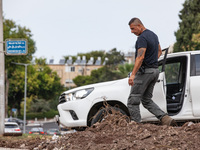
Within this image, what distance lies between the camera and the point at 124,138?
17.8 feet

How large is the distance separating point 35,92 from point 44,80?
2.60m

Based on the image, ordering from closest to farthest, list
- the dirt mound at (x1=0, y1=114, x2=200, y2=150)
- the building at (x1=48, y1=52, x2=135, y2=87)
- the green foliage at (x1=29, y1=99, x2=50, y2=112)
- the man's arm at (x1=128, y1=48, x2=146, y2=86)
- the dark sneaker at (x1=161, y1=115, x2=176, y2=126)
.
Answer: the dirt mound at (x1=0, y1=114, x2=200, y2=150)
the man's arm at (x1=128, y1=48, x2=146, y2=86)
the dark sneaker at (x1=161, y1=115, x2=176, y2=126)
the green foliage at (x1=29, y1=99, x2=50, y2=112)
the building at (x1=48, y1=52, x2=135, y2=87)

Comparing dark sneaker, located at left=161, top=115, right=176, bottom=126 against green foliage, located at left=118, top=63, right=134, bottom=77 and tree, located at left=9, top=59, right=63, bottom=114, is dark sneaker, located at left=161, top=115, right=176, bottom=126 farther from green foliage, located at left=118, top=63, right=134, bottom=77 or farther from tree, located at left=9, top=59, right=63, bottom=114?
tree, located at left=9, top=59, right=63, bottom=114

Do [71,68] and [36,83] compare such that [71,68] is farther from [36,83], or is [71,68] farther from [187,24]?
[187,24]

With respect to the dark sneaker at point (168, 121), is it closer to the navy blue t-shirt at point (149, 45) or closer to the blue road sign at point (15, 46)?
the navy blue t-shirt at point (149, 45)

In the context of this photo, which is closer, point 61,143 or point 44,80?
point 61,143

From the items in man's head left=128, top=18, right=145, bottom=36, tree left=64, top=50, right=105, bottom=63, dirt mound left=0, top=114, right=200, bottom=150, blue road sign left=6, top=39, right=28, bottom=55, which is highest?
tree left=64, top=50, right=105, bottom=63

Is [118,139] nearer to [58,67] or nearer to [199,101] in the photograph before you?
[199,101]

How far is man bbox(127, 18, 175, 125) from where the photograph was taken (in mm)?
6891

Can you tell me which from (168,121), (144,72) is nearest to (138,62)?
(144,72)

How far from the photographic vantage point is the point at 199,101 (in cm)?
775

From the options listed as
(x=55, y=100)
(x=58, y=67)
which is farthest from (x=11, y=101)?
(x=58, y=67)

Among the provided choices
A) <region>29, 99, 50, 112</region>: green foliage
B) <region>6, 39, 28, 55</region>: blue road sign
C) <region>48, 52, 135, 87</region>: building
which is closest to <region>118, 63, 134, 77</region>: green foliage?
<region>6, 39, 28, 55</region>: blue road sign

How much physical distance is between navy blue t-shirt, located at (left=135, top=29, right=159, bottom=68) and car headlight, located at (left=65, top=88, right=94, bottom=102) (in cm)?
156
